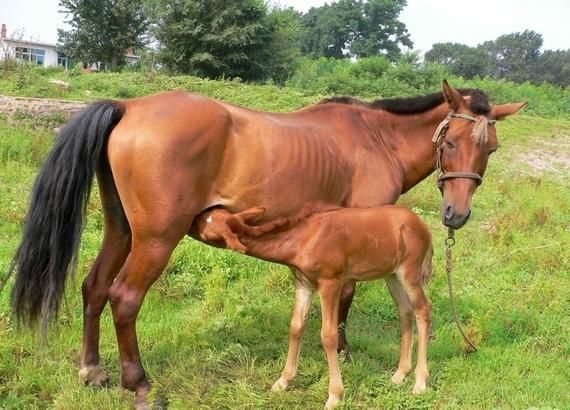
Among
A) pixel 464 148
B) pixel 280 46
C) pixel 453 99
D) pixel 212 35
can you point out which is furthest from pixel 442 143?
pixel 280 46

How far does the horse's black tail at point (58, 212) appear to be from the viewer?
3375 millimetres

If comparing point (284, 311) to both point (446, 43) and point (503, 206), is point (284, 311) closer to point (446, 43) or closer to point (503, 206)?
point (503, 206)

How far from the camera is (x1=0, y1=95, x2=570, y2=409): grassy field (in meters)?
3.61

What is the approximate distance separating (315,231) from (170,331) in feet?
5.68

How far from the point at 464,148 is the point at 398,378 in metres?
1.72

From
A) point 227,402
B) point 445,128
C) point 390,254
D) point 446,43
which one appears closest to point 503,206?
point 445,128

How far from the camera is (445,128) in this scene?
162 inches

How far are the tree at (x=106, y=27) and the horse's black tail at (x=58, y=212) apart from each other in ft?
100

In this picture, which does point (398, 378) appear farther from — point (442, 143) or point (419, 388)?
point (442, 143)

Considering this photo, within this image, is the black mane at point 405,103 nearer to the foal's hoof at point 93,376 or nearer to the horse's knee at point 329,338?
the horse's knee at point 329,338

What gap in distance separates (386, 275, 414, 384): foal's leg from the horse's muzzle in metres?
0.57

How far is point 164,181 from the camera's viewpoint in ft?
10.6

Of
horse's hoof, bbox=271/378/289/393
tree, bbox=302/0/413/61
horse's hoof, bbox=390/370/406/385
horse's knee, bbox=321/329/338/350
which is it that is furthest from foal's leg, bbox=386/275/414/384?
tree, bbox=302/0/413/61

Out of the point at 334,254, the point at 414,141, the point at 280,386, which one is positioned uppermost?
the point at 414,141
